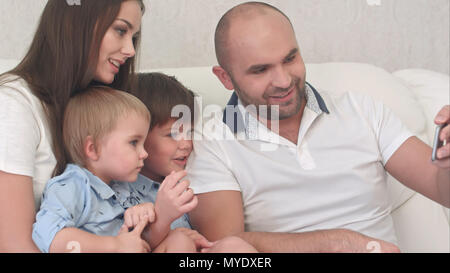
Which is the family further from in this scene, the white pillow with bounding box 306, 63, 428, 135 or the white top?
the white pillow with bounding box 306, 63, 428, 135

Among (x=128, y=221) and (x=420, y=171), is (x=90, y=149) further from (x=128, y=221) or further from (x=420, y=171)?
(x=420, y=171)

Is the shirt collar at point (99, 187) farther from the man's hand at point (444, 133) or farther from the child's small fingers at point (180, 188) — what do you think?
the man's hand at point (444, 133)

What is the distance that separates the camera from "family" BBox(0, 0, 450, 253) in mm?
852

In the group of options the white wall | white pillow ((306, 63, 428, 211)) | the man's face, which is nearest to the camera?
the man's face

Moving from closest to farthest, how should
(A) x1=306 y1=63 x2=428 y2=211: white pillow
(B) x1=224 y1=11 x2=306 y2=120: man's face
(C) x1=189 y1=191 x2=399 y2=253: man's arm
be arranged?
(C) x1=189 y1=191 x2=399 y2=253: man's arm
(B) x1=224 y1=11 x2=306 y2=120: man's face
(A) x1=306 y1=63 x2=428 y2=211: white pillow

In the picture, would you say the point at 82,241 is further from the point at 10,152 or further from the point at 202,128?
the point at 202,128

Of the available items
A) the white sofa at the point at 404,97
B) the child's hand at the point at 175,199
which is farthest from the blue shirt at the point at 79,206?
the white sofa at the point at 404,97

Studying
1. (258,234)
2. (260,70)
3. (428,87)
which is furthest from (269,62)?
(428,87)

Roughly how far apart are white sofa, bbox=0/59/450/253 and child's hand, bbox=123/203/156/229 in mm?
453

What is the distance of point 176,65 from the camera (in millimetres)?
1280

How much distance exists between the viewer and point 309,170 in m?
1.07

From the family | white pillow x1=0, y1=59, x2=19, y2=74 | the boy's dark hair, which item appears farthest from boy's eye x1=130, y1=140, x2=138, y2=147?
white pillow x1=0, y1=59, x2=19, y2=74

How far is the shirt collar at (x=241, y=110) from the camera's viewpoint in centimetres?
112
